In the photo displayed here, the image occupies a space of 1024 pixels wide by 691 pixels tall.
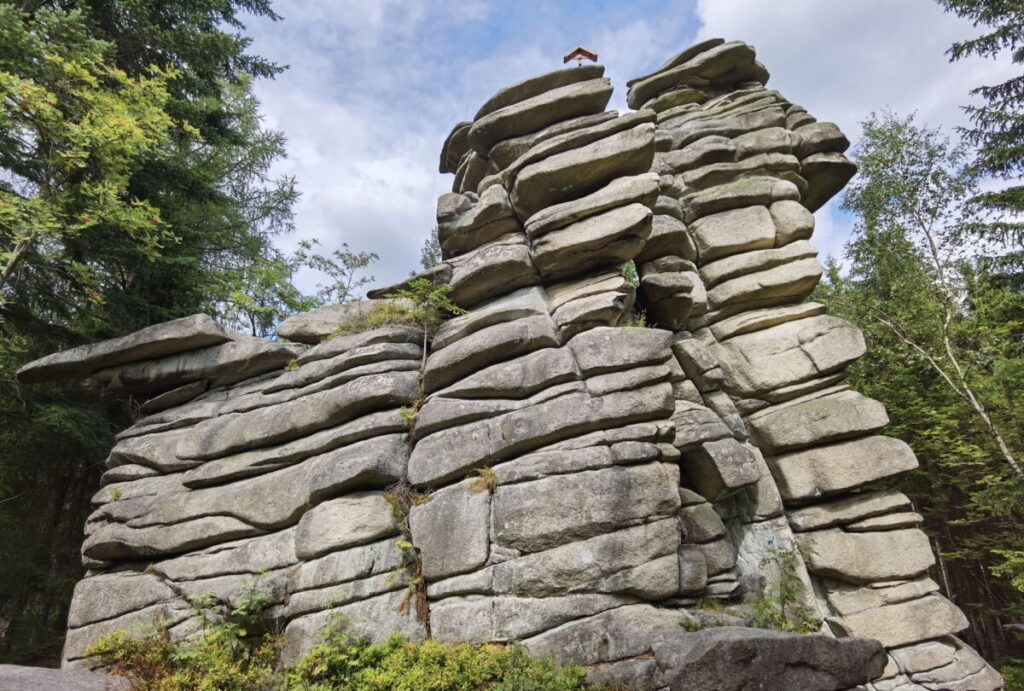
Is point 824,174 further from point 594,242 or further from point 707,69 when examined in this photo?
point 594,242

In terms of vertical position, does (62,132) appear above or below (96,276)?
above

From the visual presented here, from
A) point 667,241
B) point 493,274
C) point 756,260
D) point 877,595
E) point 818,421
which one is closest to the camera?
point 877,595

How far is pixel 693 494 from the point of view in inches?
350

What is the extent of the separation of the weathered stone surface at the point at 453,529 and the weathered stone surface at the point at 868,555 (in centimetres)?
648

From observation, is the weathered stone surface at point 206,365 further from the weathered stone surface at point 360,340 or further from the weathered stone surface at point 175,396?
the weathered stone surface at point 360,340

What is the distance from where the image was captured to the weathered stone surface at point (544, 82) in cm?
1391

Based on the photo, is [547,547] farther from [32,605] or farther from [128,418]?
[32,605]

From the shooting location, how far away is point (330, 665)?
6.89 m

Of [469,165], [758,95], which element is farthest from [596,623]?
[758,95]

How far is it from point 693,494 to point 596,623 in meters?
3.24

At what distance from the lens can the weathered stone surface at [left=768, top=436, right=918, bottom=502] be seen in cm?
975

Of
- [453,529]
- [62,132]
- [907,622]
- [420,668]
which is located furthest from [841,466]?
[62,132]

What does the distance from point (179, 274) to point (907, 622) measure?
1798 cm

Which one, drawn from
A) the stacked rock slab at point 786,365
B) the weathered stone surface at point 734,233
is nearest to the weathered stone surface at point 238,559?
the stacked rock slab at point 786,365
